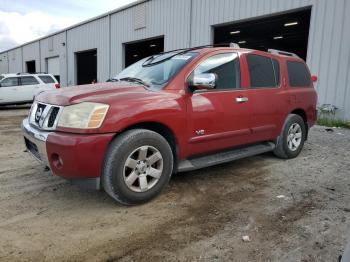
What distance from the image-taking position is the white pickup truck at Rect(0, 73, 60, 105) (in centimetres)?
1583

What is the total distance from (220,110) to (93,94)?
1639 millimetres

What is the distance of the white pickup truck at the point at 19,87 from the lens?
1583cm

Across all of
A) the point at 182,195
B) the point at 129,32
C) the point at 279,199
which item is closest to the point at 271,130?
the point at 279,199

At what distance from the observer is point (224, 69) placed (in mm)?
4473

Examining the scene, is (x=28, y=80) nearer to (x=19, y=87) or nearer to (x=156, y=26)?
(x=19, y=87)

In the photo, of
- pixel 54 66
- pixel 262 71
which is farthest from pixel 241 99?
pixel 54 66

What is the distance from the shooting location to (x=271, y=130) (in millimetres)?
5172

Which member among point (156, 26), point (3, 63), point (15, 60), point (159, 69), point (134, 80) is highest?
point (156, 26)

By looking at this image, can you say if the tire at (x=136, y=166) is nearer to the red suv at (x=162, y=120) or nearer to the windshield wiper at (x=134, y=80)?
the red suv at (x=162, y=120)

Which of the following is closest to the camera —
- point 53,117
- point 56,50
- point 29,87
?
point 53,117

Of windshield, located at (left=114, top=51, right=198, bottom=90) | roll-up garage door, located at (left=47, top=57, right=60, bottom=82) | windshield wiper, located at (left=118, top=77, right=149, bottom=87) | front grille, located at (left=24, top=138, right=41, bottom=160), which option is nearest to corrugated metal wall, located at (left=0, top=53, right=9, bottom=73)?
roll-up garage door, located at (left=47, top=57, right=60, bottom=82)

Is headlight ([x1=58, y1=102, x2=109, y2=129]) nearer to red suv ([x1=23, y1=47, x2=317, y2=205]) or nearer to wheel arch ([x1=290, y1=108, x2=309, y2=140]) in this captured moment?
red suv ([x1=23, y1=47, x2=317, y2=205])

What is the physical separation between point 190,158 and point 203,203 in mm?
660

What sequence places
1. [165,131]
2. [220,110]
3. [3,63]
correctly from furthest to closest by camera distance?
[3,63]
[220,110]
[165,131]
